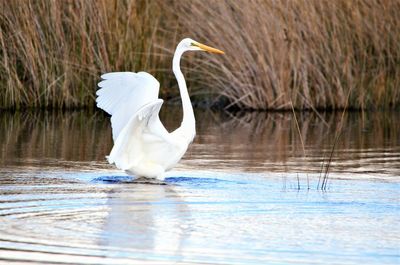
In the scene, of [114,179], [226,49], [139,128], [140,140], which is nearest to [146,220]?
[139,128]

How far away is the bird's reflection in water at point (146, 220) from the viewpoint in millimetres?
6848

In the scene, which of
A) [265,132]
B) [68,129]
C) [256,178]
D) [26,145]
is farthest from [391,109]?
[256,178]

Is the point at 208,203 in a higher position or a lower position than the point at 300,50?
lower

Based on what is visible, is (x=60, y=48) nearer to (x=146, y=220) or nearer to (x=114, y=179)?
(x=114, y=179)

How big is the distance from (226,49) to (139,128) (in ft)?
Result: 26.2

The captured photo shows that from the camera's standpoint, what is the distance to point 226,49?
58.0 ft

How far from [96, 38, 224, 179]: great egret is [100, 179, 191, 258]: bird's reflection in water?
263 mm

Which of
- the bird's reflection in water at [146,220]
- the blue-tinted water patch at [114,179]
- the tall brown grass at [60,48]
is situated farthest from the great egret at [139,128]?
the tall brown grass at [60,48]

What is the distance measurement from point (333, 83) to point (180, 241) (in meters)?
11.4

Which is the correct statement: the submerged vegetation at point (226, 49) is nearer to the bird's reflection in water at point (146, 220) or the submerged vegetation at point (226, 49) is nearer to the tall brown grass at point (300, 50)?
the tall brown grass at point (300, 50)

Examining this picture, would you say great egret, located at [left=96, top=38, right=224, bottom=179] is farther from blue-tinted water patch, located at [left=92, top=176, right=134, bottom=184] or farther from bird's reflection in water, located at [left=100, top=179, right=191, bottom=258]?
bird's reflection in water, located at [left=100, top=179, right=191, bottom=258]

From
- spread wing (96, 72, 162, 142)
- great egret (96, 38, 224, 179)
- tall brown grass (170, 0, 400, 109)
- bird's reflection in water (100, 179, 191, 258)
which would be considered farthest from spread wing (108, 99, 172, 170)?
tall brown grass (170, 0, 400, 109)

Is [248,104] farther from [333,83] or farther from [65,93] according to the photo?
[65,93]

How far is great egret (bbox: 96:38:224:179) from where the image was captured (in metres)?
9.58
